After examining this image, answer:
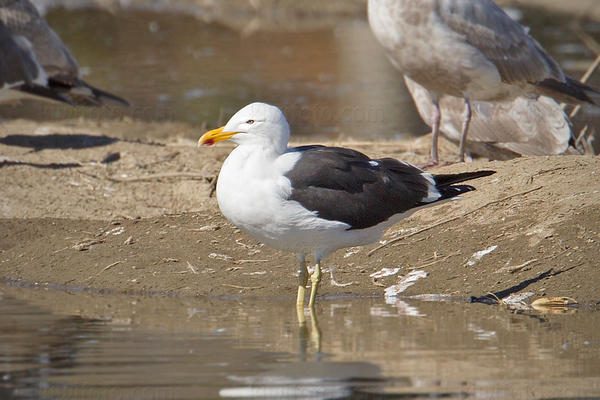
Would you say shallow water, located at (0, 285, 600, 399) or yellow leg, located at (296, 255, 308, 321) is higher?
yellow leg, located at (296, 255, 308, 321)

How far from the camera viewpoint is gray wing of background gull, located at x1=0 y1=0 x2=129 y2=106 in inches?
422

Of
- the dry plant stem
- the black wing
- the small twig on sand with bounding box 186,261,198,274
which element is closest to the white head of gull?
the black wing

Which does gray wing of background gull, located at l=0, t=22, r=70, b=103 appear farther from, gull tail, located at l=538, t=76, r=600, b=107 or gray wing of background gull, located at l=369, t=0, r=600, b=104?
gull tail, located at l=538, t=76, r=600, b=107

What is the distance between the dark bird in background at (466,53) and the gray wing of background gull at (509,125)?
433 millimetres

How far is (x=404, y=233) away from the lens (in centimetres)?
762

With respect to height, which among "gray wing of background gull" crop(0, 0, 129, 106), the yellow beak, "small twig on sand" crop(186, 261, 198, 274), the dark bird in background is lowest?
"small twig on sand" crop(186, 261, 198, 274)

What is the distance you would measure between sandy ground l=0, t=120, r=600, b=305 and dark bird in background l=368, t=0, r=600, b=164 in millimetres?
870

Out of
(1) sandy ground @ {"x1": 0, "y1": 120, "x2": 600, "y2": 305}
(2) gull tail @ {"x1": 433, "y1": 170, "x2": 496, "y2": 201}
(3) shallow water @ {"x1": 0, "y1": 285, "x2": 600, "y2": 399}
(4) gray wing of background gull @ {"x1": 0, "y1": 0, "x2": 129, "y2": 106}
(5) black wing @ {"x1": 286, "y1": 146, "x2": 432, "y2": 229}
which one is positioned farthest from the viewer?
(4) gray wing of background gull @ {"x1": 0, "y1": 0, "x2": 129, "y2": 106}

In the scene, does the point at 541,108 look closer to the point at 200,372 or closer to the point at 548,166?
the point at 548,166

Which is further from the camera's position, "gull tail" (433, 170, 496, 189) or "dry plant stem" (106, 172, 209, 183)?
Answer: "dry plant stem" (106, 172, 209, 183)

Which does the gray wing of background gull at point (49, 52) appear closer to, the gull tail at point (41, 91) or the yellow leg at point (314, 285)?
the gull tail at point (41, 91)

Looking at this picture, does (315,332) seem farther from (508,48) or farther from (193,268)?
(508,48)

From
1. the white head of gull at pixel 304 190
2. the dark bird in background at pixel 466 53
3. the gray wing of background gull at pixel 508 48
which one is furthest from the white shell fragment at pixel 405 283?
the gray wing of background gull at pixel 508 48

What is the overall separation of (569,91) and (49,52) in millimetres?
5300
